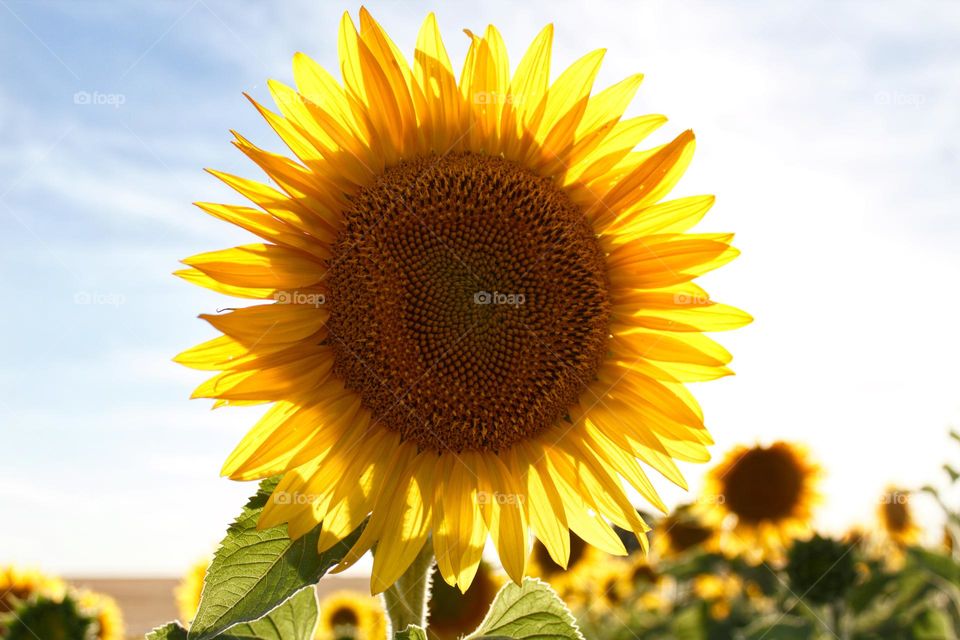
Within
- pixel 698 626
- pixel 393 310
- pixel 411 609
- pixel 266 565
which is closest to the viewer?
pixel 266 565

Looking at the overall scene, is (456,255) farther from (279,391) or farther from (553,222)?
(279,391)

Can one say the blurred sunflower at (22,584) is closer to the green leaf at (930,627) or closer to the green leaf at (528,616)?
the green leaf at (528,616)

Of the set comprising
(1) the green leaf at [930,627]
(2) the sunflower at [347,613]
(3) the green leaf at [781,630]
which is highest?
(3) the green leaf at [781,630]

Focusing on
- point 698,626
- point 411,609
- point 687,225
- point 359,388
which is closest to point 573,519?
point 411,609

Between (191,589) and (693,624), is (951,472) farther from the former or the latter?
(191,589)

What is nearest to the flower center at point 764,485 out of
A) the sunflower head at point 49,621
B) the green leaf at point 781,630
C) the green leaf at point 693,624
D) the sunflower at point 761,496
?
the sunflower at point 761,496
